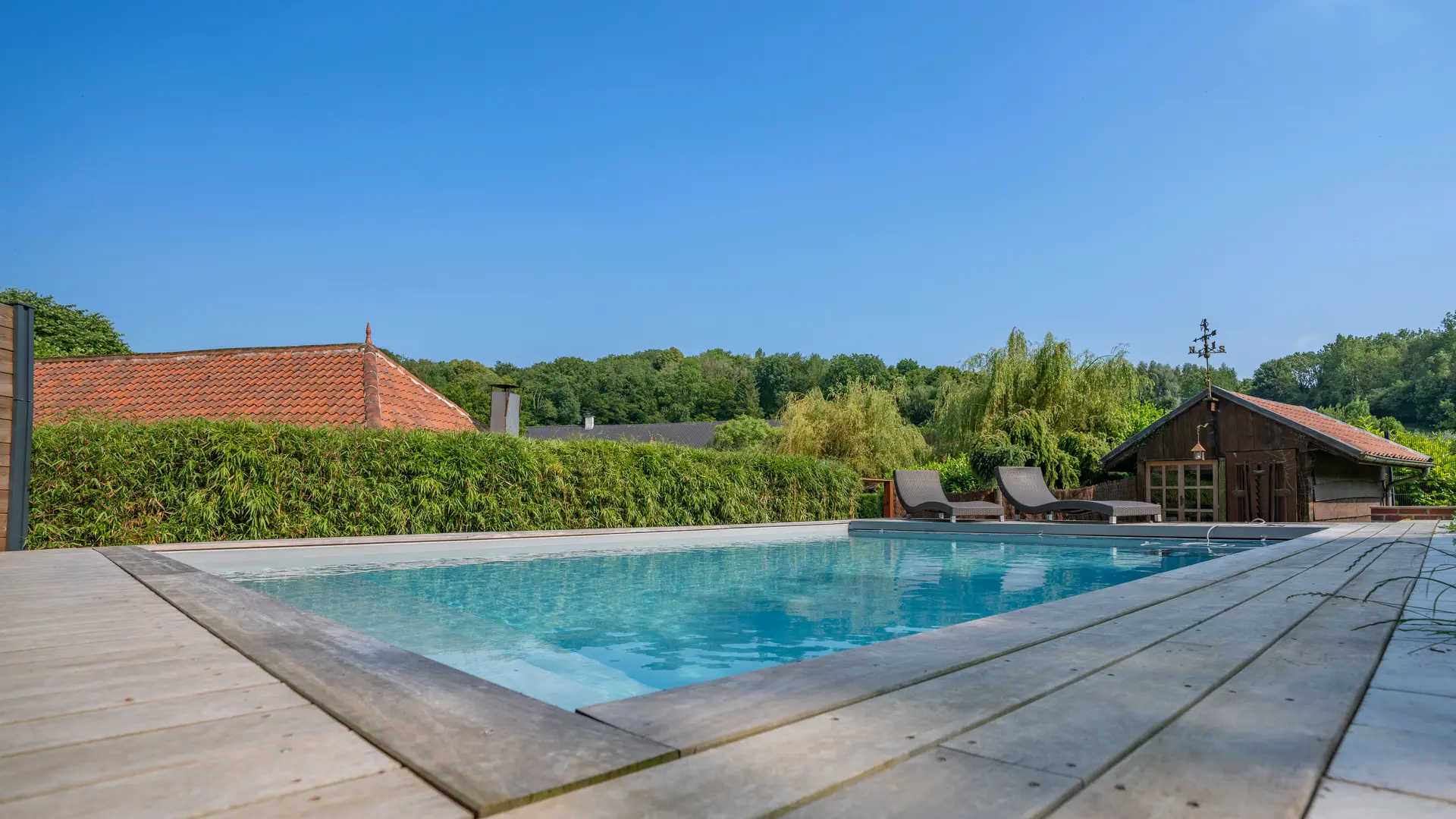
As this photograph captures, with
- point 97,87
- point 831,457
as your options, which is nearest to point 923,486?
point 831,457

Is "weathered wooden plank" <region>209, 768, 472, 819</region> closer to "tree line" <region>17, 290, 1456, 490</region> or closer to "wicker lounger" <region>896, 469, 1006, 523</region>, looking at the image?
"wicker lounger" <region>896, 469, 1006, 523</region>

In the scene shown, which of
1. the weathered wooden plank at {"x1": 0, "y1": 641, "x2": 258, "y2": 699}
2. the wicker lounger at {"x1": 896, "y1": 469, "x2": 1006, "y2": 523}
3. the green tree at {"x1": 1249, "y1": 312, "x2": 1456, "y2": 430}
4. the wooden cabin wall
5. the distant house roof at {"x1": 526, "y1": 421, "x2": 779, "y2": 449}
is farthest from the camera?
the green tree at {"x1": 1249, "y1": 312, "x2": 1456, "y2": 430}

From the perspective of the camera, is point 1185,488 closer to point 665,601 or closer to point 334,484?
point 665,601

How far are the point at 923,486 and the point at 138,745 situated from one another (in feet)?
46.0

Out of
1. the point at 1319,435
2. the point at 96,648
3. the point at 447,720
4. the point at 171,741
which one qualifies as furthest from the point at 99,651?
the point at 1319,435

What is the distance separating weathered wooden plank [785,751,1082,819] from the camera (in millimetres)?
1041

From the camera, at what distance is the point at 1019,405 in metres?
19.7

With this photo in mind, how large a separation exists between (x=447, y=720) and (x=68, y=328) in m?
40.9

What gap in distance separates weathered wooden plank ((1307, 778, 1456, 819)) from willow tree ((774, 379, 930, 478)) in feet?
69.4

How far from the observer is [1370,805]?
3.67ft

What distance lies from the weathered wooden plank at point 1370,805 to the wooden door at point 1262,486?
617 inches

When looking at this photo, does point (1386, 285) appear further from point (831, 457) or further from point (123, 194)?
point (123, 194)

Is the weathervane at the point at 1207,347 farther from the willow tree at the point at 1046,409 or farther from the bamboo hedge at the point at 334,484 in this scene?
the bamboo hedge at the point at 334,484

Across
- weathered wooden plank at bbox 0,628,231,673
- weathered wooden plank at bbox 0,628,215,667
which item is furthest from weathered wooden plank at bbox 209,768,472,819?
weathered wooden plank at bbox 0,628,215,667
